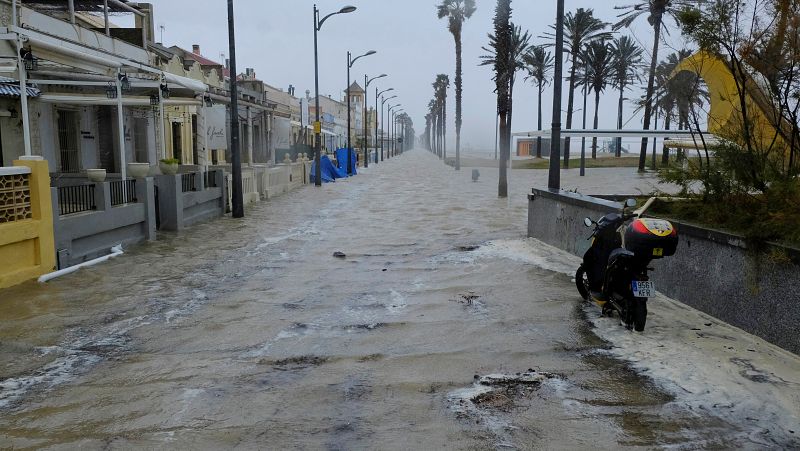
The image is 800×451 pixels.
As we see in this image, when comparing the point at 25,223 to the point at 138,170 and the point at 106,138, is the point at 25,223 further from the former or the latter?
the point at 106,138

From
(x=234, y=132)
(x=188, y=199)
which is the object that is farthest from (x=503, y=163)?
(x=188, y=199)

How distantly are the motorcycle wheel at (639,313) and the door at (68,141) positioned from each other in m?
16.6

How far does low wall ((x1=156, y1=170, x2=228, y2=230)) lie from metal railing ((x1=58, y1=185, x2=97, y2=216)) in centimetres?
308

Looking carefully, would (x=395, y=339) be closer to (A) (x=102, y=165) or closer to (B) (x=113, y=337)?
(B) (x=113, y=337)

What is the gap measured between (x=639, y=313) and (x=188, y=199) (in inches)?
443

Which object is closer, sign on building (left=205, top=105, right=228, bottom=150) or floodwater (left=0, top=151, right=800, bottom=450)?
floodwater (left=0, top=151, right=800, bottom=450)

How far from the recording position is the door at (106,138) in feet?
66.4

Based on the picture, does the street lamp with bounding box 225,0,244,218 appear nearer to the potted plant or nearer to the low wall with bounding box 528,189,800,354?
the potted plant

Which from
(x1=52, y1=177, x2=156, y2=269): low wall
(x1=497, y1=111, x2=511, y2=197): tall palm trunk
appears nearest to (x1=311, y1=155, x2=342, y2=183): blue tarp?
(x1=497, y1=111, x2=511, y2=197): tall palm trunk

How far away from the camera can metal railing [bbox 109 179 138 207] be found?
1156 cm

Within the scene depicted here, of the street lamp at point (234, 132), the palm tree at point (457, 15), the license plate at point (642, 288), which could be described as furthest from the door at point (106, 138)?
the palm tree at point (457, 15)

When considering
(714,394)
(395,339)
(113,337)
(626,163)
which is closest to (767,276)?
(714,394)

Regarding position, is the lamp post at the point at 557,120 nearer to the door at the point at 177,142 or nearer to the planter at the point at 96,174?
the planter at the point at 96,174

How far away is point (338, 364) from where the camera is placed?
221 inches
